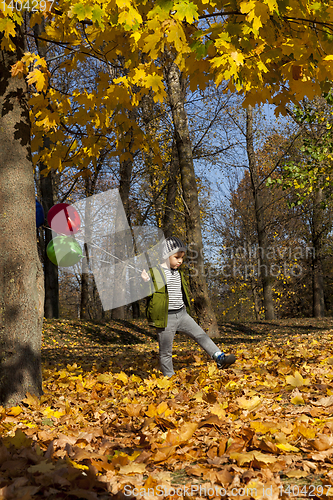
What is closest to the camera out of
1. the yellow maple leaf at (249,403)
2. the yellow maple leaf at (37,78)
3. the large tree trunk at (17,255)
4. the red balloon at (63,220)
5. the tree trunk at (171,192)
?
the yellow maple leaf at (249,403)

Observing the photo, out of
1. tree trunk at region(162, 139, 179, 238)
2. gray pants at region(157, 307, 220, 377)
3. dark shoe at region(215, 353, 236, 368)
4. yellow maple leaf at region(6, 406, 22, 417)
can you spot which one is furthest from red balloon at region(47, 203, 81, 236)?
tree trunk at region(162, 139, 179, 238)

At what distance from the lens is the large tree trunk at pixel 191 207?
9969mm

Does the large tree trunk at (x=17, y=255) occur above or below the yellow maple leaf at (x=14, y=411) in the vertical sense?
above

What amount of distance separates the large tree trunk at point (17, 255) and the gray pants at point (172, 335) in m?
1.36

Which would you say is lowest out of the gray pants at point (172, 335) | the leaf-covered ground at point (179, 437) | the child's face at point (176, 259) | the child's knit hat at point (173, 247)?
the leaf-covered ground at point (179, 437)

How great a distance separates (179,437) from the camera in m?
2.54

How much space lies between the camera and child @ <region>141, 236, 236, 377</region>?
14.9ft

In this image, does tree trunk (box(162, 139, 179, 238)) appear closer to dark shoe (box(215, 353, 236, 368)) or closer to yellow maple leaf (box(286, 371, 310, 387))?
dark shoe (box(215, 353, 236, 368))

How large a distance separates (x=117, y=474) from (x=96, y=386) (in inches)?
90.2

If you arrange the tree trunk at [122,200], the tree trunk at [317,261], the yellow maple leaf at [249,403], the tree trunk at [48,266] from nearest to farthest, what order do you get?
1. the yellow maple leaf at [249,403]
2. the tree trunk at [48,266]
3. the tree trunk at [122,200]
4. the tree trunk at [317,261]

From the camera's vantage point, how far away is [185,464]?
2.29m

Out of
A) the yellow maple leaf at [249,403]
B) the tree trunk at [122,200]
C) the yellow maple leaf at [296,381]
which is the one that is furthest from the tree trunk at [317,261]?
the yellow maple leaf at [249,403]

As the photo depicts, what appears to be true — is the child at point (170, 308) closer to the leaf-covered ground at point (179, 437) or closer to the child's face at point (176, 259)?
the child's face at point (176, 259)

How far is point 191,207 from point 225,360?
607 centimetres
